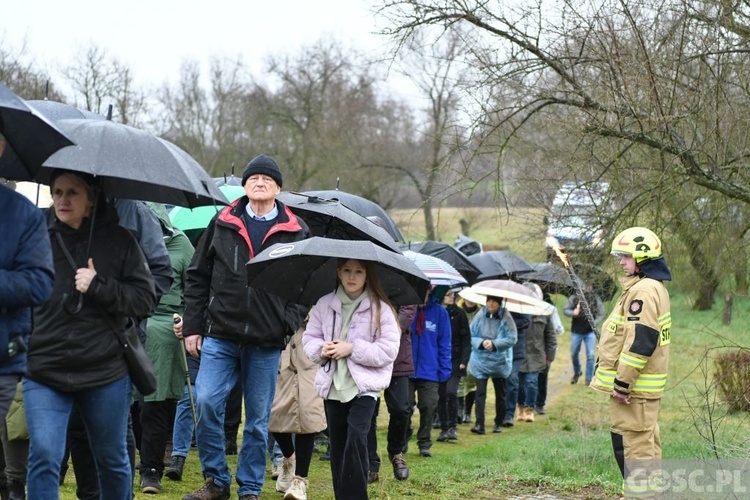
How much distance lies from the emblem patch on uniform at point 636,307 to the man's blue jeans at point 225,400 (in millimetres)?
2521

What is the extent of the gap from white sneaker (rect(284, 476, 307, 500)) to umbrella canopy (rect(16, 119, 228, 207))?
263 cm

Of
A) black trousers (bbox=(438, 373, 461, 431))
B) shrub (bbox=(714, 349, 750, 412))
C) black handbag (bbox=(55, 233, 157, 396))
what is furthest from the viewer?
black trousers (bbox=(438, 373, 461, 431))

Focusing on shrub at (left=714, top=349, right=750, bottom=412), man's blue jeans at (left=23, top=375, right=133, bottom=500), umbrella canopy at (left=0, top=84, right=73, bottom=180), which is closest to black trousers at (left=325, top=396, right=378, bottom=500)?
man's blue jeans at (left=23, top=375, right=133, bottom=500)

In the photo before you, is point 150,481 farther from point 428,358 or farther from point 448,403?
point 448,403

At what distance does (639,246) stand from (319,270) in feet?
7.57

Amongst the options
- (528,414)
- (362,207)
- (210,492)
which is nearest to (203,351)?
(210,492)

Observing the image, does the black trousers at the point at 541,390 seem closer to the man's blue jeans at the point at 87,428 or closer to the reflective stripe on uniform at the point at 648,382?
the reflective stripe on uniform at the point at 648,382

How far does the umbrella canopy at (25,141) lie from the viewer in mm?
4621

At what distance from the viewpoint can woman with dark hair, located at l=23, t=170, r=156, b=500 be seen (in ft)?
16.3

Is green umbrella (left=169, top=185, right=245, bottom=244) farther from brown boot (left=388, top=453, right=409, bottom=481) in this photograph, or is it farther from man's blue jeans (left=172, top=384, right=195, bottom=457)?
brown boot (left=388, top=453, right=409, bottom=481)

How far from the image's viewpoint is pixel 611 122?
920 cm

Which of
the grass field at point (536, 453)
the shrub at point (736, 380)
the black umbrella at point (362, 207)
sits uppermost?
the black umbrella at point (362, 207)

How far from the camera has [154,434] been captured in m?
7.48

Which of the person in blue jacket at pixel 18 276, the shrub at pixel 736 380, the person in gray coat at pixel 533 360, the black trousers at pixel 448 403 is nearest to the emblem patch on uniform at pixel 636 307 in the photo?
the shrub at pixel 736 380
